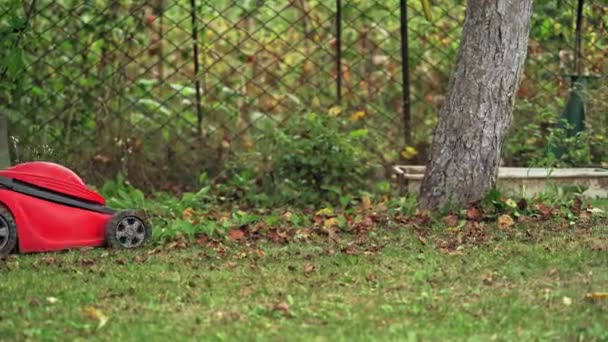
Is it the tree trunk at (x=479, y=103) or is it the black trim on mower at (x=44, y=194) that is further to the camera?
the tree trunk at (x=479, y=103)

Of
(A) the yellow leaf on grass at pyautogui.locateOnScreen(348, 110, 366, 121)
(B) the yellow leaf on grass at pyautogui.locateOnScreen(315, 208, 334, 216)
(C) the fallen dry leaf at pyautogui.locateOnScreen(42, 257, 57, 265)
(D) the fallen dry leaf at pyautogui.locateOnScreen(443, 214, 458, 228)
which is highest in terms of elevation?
(A) the yellow leaf on grass at pyautogui.locateOnScreen(348, 110, 366, 121)

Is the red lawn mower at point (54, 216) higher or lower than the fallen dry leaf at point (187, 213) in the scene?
higher

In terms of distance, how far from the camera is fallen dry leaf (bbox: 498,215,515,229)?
6.28 m

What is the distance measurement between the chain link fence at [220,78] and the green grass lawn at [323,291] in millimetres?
2812

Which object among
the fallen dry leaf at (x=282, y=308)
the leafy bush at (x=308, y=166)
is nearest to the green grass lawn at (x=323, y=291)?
the fallen dry leaf at (x=282, y=308)

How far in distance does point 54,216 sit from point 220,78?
344 centimetres

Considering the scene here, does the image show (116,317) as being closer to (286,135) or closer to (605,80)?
(286,135)

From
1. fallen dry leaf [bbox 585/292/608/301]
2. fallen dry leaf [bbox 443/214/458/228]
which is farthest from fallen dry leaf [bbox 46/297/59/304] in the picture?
fallen dry leaf [bbox 443/214/458/228]

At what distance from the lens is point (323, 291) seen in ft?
15.6

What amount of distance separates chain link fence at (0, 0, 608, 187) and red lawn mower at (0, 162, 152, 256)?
7.86 ft

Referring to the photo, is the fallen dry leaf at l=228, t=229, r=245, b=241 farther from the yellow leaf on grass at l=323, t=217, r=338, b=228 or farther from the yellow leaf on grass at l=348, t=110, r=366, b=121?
the yellow leaf on grass at l=348, t=110, r=366, b=121

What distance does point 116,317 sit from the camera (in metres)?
4.29

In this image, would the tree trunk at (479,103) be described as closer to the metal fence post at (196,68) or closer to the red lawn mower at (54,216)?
the red lawn mower at (54,216)

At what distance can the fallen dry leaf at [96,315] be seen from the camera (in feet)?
13.8
